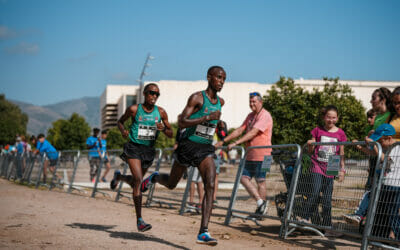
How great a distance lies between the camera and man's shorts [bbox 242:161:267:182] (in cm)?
872

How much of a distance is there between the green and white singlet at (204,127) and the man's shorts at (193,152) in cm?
7

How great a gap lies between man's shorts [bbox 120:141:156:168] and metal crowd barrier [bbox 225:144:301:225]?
2189 mm

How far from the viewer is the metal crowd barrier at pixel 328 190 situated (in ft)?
20.4

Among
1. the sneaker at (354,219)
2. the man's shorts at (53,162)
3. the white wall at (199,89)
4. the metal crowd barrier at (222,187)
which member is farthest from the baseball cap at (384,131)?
the white wall at (199,89)

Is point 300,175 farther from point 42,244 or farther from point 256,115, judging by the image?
point 42,244

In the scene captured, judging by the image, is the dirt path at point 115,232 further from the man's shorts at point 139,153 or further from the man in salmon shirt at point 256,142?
the man's shorts at point 139,153

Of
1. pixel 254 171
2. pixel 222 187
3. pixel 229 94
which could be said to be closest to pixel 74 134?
pixel 229 94

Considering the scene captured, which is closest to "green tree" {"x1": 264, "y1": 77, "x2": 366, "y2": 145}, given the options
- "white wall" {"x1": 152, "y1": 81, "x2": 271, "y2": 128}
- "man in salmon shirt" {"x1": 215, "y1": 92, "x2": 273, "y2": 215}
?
"man in salmon shirt" {"x1": 215, "y1": 92, "x2": 273, "y2": 215}

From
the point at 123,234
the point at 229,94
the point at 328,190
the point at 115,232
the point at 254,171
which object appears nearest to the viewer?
the point at 328,190

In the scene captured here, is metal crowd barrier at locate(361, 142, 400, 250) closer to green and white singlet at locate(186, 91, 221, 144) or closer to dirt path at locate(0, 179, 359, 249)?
dirt path at locate(0, 179, 359, 249)

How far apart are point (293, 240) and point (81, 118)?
7950cm

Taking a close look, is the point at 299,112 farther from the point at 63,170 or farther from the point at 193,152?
the point at 193,152

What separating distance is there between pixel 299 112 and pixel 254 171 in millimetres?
10448

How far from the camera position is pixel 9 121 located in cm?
8938
